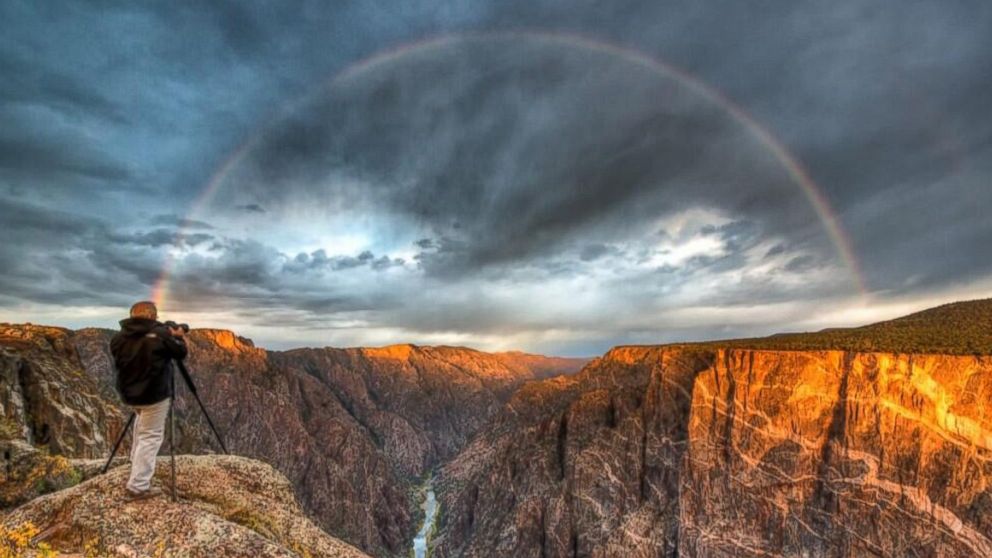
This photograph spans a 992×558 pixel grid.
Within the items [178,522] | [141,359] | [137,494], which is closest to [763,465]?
[178,522]

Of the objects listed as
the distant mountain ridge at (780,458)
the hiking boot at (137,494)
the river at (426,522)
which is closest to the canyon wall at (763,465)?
the distant mountain ridge at (780,458)

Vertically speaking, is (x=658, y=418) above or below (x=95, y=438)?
below

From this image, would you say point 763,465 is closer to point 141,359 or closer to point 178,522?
point 178,522

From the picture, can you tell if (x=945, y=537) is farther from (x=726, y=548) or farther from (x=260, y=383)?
(x=260, y=383)

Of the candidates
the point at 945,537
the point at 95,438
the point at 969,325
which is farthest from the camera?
the point at 969,325

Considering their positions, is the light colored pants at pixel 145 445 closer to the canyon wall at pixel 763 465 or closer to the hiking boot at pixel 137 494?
the hiking boot at pixel 137 494

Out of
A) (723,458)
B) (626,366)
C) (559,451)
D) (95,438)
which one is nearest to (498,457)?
(559,451)
